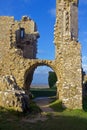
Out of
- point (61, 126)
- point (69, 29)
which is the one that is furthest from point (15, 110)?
point (69, 29)

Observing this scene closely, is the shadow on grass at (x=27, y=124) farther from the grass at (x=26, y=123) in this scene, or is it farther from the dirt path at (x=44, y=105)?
the dirt path at (x=44, y=105)

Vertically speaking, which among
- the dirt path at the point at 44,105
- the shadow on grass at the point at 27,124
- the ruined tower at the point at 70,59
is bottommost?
the dirt path at the point at 44,105

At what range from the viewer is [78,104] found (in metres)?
26.4

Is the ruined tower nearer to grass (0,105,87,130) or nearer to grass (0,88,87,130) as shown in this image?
grass (0,88,87,130)

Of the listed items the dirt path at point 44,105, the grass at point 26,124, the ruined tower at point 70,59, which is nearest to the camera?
the grass at point 26,124

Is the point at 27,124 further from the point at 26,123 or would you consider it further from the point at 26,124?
the point at 26,123

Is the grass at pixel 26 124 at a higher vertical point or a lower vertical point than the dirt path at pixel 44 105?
higher

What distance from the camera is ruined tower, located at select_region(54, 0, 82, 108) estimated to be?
2661 cm

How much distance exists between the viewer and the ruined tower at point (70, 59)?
87.3 ft

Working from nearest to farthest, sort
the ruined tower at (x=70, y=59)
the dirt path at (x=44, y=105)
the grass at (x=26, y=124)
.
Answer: the grass at (x=26, y=124) → the dirt path at (x=44, y=105) → the ruined tower at (x=70, y=59)

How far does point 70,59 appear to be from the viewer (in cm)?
2689

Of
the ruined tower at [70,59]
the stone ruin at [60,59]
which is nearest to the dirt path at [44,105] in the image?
the stone ruin at [60,59]

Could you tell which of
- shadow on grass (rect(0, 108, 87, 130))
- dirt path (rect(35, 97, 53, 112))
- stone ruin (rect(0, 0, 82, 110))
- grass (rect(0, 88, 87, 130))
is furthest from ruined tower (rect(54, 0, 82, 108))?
shadow on grass (rect(0, 108, 87, 130))

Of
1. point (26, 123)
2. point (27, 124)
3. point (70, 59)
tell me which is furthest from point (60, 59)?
point (27, 124)
